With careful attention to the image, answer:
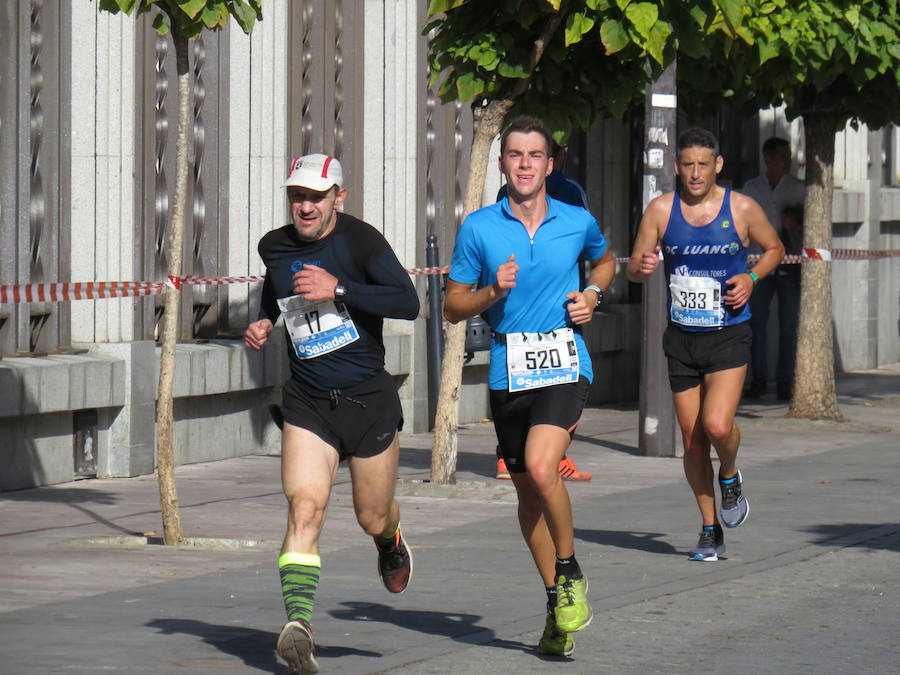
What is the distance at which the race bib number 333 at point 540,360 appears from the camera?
6.99 metres

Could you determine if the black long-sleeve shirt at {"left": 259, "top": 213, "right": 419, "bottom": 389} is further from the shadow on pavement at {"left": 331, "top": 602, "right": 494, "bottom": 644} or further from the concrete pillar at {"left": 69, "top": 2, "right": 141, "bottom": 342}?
the concrete pillar at {"left": 69, "top": 2, "right": 141, "bottom": 342}

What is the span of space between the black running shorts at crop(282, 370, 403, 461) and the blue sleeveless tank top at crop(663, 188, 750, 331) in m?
2.79

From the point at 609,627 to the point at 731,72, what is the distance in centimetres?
852

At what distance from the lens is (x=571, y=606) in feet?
22.0

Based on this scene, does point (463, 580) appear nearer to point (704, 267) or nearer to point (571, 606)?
point (571, 606)

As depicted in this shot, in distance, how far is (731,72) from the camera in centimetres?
1506

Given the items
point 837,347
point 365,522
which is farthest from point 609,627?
point 837,347

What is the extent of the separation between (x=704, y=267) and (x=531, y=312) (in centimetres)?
246

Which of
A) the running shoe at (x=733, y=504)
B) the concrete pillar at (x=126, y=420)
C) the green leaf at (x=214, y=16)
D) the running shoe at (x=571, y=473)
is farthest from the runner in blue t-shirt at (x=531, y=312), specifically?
the concrete pillar at (x=126, y=420)

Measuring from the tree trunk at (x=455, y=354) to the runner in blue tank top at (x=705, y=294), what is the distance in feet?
7.69

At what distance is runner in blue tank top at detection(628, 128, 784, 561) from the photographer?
364 inches

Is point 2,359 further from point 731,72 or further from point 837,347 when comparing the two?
point 837,347

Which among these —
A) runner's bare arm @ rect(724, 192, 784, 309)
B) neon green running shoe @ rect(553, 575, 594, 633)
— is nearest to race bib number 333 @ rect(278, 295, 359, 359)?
neon green running shoe @ rect(553, 575, 594, 633)

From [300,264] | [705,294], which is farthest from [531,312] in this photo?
[705,294]
